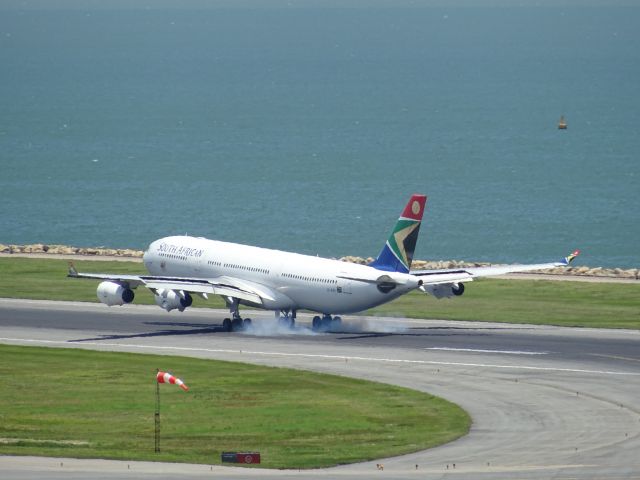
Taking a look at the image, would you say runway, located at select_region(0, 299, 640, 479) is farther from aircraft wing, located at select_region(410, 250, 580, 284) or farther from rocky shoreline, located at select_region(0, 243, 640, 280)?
rocky shoreline, located at select_region(0, 243, 640, 280)

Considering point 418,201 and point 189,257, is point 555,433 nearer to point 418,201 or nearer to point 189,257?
point 418,201

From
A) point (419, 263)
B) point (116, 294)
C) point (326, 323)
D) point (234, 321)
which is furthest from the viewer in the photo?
point (419, 263)

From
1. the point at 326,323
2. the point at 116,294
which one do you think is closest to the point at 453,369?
the point at 326,323

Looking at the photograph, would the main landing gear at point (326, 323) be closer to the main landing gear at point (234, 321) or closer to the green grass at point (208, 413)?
the main landing gear at point (234, 321)

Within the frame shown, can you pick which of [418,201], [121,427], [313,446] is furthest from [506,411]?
[418,201]

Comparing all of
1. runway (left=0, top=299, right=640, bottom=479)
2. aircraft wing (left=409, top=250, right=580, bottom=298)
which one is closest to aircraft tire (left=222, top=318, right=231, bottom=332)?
runway (left=0, top=299, right=640, bottom=479)

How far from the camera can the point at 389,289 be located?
288 ft

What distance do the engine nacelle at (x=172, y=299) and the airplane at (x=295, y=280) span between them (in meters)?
0.06

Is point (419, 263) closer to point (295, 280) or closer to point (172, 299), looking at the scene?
point (295, 280)

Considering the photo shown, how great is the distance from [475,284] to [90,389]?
47041 millimetres

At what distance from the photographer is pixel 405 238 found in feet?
288

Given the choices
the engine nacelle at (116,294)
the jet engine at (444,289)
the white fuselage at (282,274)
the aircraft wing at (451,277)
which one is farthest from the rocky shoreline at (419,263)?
the engine nacelle at (116,294)

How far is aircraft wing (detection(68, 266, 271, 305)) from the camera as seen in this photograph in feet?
306

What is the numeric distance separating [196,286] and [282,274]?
506 cm
